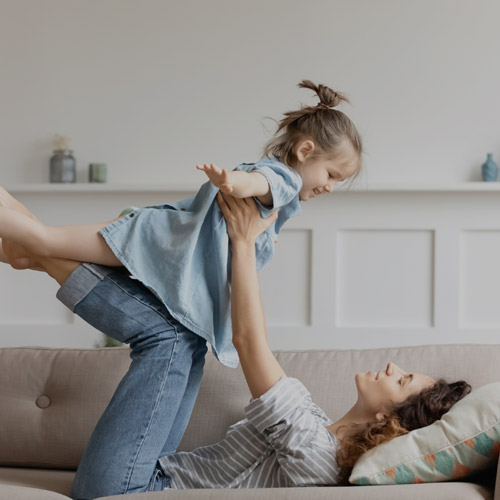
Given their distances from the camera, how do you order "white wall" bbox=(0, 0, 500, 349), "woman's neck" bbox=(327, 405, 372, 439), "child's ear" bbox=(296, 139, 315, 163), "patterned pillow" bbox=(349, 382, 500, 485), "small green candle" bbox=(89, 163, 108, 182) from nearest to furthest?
"patterned pillow" bbox=(349, 382, 500, 485) → "woman's neck" bbox=(327, 405, 372, 439) → "child's ear" bbox=(296, 139, 315, 163) → "white wall" bbox=(0, 0, 500, 349) → "small green candle" bbox=(89, 163, 108, 182)

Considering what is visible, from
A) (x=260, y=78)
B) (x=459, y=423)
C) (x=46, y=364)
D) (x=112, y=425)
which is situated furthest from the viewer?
(x=260, y=78)

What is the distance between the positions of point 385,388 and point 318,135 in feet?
2.06

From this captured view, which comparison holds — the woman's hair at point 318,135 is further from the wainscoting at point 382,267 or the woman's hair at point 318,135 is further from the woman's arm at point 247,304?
the wainscoting at point 382,267

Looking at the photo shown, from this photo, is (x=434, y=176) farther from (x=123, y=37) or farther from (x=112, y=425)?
(x=112, y=425)

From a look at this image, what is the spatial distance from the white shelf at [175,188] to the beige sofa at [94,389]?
1.56m

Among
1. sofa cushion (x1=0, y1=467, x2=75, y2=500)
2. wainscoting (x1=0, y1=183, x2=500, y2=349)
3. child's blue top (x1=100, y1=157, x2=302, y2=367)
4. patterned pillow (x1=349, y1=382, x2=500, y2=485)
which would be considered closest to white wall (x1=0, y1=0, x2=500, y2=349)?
wainscoting (x1=0, y1=183, x2=500, y2=349)

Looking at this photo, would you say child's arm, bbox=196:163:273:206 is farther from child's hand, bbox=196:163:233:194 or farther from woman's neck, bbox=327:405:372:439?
woman's neck, bbox=327:405:372:439

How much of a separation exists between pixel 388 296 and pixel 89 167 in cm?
164

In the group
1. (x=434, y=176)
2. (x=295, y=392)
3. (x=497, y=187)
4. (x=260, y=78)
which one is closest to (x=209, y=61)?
(x=260, y=78)

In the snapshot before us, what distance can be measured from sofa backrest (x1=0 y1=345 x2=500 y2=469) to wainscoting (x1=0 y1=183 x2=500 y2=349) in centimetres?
158

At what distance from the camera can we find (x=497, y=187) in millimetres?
3543

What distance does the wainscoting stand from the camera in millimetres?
3654

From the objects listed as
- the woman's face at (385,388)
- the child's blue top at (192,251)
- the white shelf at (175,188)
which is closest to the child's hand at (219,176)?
the child's blue top at (192,251)

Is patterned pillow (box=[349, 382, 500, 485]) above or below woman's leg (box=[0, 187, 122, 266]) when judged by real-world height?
below
